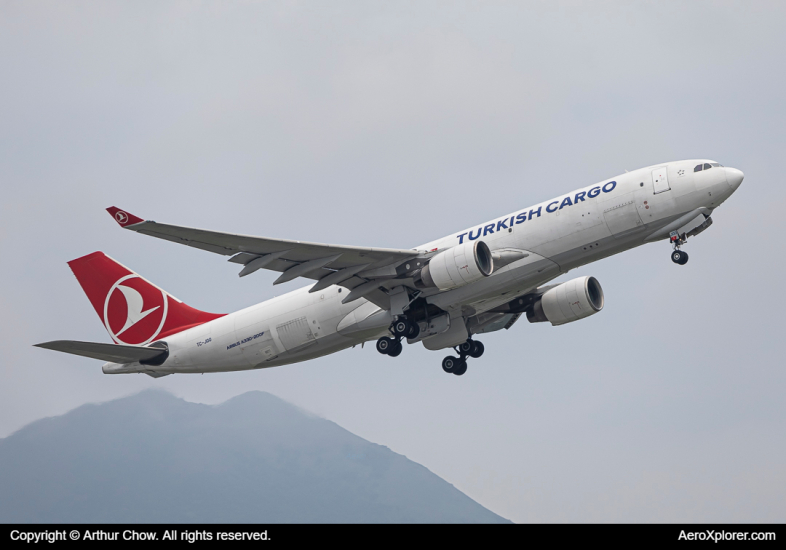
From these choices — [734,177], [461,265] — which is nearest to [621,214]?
[734,177]

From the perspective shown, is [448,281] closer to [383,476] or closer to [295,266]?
[295,266]

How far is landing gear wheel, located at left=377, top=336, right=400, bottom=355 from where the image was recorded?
32.8 m

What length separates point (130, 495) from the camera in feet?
456

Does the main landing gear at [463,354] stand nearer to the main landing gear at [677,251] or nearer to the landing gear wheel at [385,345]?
the landing gear wheel at [385,345]

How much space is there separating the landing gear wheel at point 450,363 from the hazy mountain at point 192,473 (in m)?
60.6

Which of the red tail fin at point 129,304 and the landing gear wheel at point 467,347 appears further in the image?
the landing gear wheel at point 467,347

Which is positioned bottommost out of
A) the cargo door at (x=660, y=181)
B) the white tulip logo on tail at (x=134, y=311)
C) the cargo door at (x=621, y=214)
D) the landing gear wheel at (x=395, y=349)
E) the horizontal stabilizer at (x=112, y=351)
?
the horizontal stabilizer at (x=112, y=351)

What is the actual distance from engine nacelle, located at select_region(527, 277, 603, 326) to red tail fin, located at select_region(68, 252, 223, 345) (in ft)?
48.5

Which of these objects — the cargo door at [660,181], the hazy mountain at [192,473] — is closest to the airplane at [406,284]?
the cargo door at [660,181]

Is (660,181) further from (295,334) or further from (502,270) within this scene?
(295,334)

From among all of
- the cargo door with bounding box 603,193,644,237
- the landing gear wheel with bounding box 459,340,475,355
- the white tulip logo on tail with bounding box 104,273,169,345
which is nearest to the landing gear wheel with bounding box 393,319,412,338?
the landing gear wheel with bounding box 459,340,475,355

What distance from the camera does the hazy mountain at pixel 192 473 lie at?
115m

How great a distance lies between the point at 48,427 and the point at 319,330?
12877 cm
